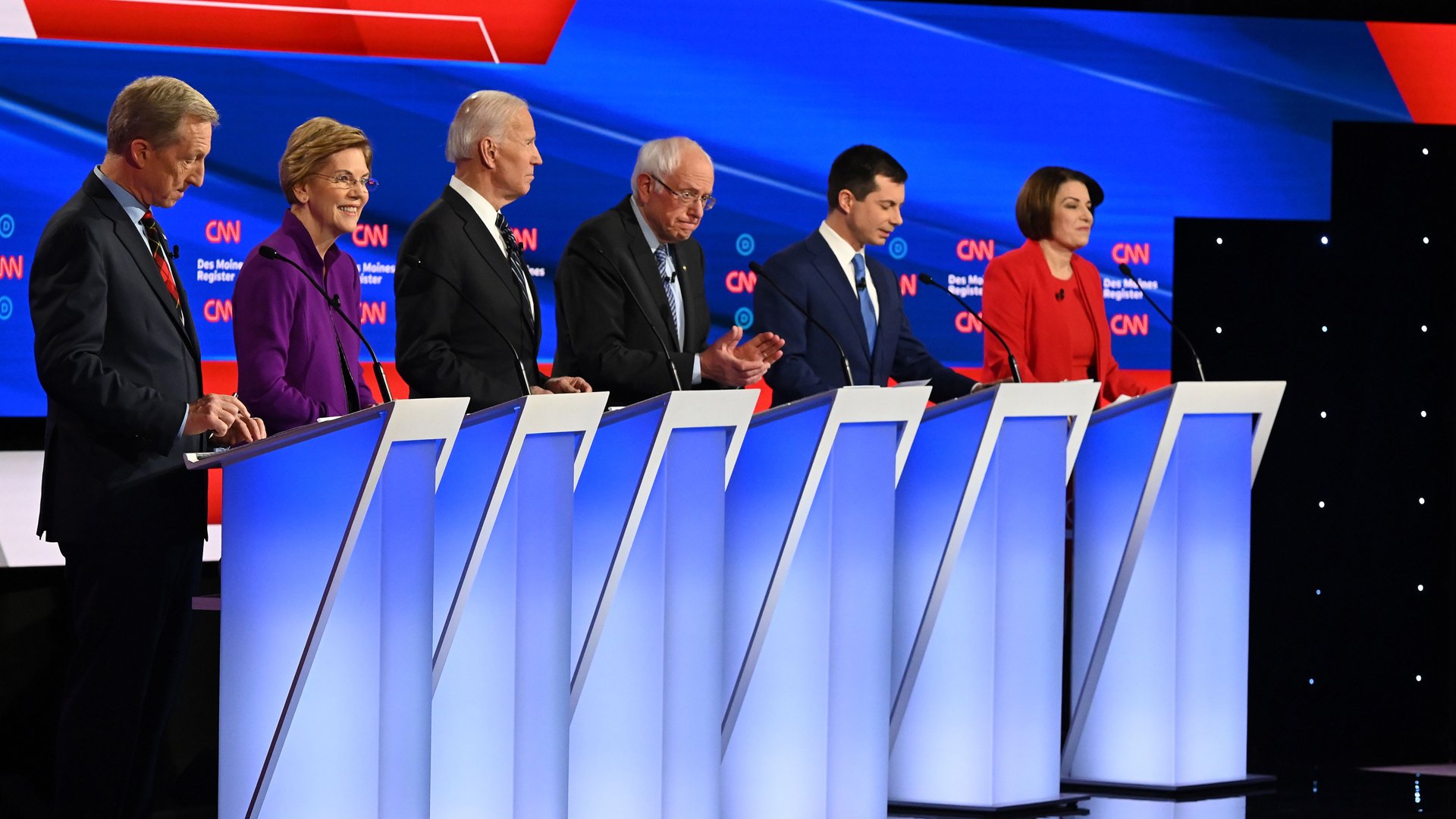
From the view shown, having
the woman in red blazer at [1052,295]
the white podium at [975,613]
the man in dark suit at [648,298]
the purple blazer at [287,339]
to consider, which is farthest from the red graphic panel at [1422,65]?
the purple blazer at [287,339]

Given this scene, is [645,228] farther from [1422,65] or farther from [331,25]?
[1422,65]

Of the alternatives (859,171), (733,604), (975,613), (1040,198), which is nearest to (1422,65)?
(1040,198)

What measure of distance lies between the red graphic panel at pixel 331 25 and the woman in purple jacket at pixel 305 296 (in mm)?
2134

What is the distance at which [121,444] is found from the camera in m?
3.36

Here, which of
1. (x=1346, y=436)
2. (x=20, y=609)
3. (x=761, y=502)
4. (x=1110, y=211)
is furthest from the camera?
(x=1110, y=211)

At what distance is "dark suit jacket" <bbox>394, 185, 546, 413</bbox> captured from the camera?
395 centimetres

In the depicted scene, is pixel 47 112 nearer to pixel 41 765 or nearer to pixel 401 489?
pixel 41 765

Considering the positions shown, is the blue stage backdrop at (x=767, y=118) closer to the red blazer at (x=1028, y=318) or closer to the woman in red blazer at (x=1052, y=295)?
the woman in red blazer at (x=1052, y=295)

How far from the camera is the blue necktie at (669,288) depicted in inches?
180

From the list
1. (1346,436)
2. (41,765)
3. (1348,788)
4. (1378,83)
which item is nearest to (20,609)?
(41,765)

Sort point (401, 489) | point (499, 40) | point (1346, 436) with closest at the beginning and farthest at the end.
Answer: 1. point (401, 489)
2. point (1346, 436)
3. point (499, 40)

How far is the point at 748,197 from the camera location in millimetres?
6566

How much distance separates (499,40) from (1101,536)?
2836mm

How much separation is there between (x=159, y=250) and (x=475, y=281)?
2.43 feet
